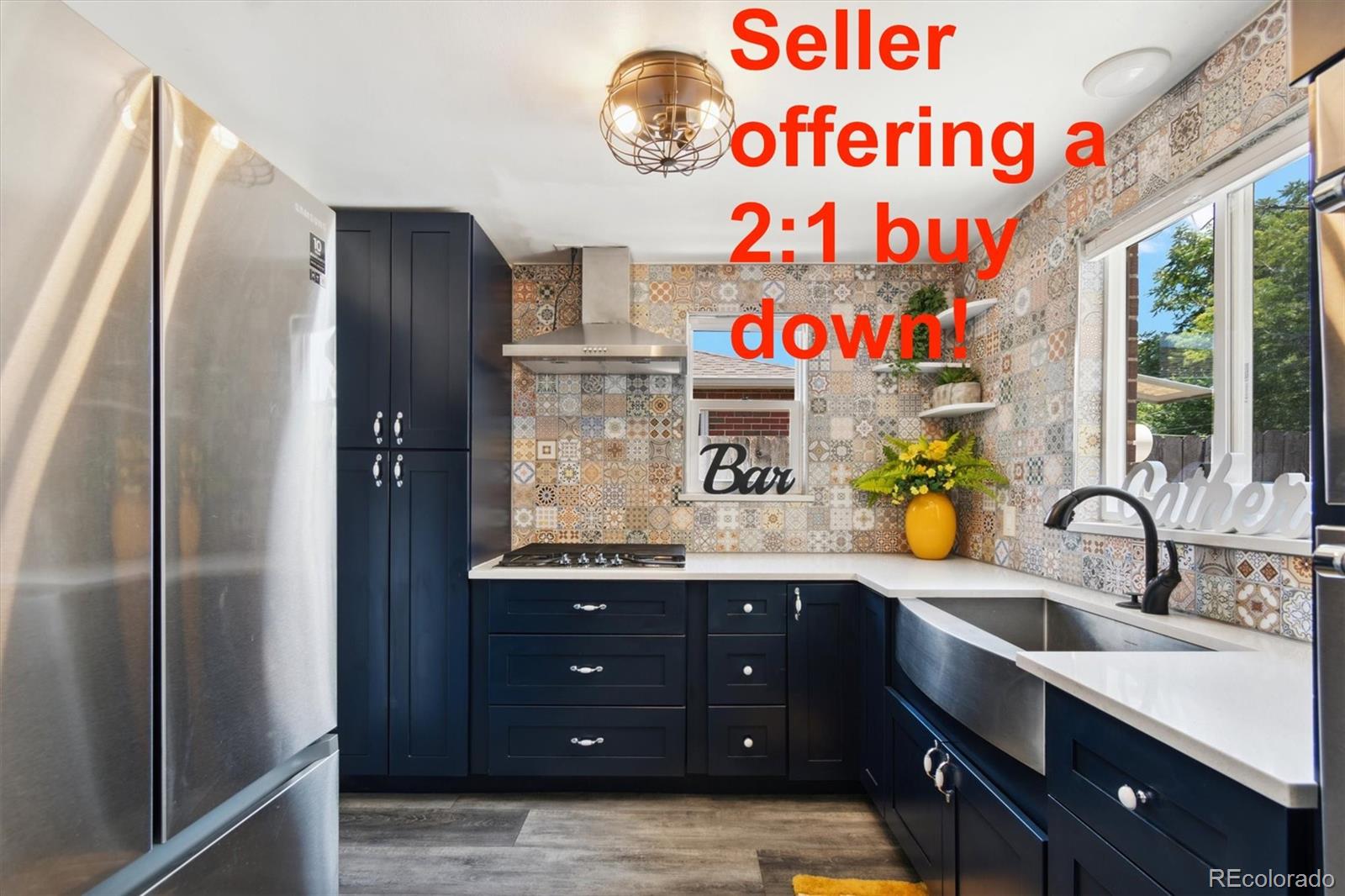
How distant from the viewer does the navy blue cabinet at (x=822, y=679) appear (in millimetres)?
2457

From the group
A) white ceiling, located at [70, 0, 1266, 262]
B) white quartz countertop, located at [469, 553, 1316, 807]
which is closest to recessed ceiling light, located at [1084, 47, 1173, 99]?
white ceiling, located at [70, 0, 1266, 262]

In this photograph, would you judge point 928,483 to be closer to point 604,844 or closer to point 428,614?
point 604,844

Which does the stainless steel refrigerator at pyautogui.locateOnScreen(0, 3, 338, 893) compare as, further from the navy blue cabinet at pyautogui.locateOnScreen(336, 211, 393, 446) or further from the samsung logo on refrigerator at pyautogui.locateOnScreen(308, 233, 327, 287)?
the navy blue cabinet at pyautogui.locateOnScreen(336, 211, 393, 446)

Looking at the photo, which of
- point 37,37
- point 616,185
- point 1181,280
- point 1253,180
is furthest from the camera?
point 616,185

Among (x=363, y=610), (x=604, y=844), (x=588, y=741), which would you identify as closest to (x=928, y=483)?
(x=588, y=741)

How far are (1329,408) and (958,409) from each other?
214 cm

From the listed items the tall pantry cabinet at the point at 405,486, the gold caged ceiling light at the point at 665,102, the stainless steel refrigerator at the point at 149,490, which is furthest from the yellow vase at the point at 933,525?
the stainless steel refrigerator at the point at 149,490

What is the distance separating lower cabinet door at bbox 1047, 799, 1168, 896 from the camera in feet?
3.14

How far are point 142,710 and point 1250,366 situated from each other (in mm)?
2296

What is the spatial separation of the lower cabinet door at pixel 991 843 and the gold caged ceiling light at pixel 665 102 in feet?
5.84

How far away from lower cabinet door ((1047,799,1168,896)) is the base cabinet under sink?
6 centimetres

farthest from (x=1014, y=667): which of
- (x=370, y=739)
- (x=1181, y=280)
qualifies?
(x=370, y=739)

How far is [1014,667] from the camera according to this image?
4.40 ft

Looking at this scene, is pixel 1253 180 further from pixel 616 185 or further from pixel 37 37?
pixel 37 37
